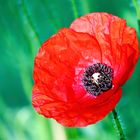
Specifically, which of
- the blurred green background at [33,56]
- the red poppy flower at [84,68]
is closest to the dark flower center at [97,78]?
the red poppy flower at [84,68]

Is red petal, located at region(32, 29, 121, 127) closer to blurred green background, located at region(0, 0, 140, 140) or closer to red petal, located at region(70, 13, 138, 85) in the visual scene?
red petal, located at region(70, 13, 138, 85)

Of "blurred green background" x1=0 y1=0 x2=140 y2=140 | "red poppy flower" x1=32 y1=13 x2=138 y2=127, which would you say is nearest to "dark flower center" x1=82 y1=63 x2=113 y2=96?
"red poppy flower" x1=32 y1=13 x2=138 y2=127

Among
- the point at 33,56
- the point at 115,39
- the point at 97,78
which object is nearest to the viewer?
the point at 115,39

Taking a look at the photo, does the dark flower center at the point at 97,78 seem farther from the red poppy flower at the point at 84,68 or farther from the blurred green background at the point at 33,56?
the blurred green background at the point at 33,56

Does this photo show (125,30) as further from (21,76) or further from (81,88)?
(21,76)

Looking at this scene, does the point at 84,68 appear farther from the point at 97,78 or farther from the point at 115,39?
the point at 115,39

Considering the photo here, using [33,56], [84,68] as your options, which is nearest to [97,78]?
[84,68]

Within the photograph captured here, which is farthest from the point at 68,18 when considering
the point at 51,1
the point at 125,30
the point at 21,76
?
the point at 125,30
